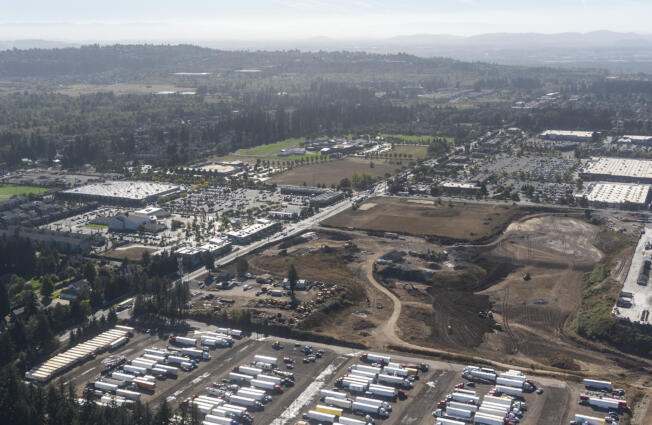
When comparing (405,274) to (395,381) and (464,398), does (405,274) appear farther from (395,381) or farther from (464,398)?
(464,398)

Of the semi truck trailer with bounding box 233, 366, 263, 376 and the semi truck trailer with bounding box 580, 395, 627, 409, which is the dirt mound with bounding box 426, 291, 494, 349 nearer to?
the semi truck trailer with bounding box 580, 395, 627, 409

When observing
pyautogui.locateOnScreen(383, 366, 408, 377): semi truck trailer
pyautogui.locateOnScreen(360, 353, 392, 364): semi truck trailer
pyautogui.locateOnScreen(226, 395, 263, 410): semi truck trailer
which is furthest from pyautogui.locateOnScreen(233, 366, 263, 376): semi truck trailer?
pyautogui.locateOnScreen(383, 366, 408, 377): semi truck trailer

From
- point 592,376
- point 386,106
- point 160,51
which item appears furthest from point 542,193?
point 160,51

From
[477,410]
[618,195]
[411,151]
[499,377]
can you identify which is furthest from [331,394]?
[411,151]

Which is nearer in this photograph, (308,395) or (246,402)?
(246,402)

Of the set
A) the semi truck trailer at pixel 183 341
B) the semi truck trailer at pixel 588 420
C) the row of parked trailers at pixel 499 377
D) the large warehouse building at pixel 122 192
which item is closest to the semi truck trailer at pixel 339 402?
the row of parked trailers at pixel 499 377

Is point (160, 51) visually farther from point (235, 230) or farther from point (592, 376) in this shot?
point (592, 376)
